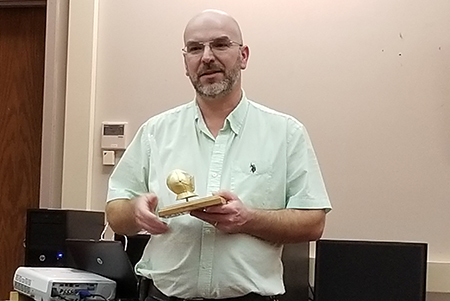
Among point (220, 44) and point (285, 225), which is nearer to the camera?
point (285, 225)

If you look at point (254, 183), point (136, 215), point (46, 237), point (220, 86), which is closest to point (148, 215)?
point (136, 215)

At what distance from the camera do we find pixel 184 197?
1.43 metres

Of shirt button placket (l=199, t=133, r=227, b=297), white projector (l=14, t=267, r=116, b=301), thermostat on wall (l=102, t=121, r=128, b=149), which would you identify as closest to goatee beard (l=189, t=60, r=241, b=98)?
shirt button placket (l=199, t=133, r=227, b=297)

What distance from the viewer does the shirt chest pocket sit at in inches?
61.5

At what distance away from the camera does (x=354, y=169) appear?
284cm

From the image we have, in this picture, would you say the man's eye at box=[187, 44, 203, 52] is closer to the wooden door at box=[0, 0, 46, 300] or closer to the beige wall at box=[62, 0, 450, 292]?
the beige wall at box=[62, 0, 450, 292]

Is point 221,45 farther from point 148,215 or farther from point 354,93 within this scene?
point 354,93

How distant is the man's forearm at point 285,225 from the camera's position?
4.84 ft

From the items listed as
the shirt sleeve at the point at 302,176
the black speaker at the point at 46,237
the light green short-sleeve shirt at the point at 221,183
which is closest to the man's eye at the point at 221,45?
the light green short-sleeve shirt at the point at 221,183

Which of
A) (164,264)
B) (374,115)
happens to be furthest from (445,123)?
(164,264)

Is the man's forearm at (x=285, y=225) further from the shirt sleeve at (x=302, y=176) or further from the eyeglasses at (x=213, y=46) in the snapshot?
the eyeglasses at (x=213, y=46)

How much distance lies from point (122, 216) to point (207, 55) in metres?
0.46

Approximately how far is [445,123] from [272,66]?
0.81 meters

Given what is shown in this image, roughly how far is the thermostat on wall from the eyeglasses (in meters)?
1.51
